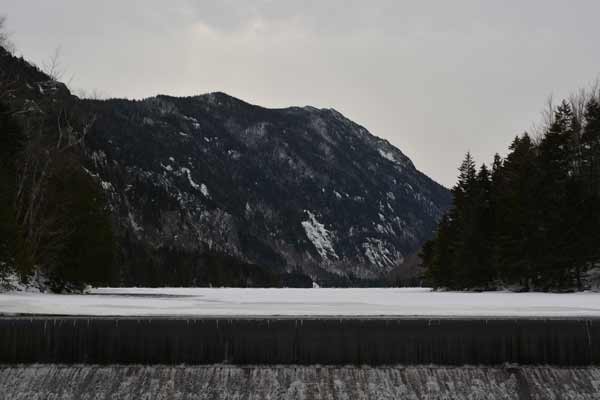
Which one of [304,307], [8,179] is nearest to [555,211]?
[304,307]

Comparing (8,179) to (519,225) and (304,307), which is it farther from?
(519,225)

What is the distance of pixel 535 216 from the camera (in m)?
59.8

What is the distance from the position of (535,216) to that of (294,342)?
4193 centimetres

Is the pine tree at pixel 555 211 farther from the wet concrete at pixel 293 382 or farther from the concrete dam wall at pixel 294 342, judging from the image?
the wet concrete at pixel 293 382

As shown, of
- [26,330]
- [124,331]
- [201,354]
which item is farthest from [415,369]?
[26,330]

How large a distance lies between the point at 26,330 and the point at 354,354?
37.4 feet

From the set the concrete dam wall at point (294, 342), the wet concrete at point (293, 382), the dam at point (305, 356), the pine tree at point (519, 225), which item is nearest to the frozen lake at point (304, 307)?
the concrete dam wall at point (294, 342)

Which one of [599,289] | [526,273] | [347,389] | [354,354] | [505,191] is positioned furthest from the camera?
[505,191]

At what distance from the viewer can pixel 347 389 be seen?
22.0 m

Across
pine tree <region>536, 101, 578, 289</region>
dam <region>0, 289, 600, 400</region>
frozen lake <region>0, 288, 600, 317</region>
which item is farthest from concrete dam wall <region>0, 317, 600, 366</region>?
pine tree <region>536, 101, 578, 289</region>

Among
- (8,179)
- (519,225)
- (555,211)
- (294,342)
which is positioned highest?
(8,179)

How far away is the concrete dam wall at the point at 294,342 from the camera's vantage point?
76.7ft

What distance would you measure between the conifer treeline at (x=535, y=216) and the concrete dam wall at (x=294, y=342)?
35.4m

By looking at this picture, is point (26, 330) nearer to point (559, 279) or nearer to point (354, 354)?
point (354, 354)
